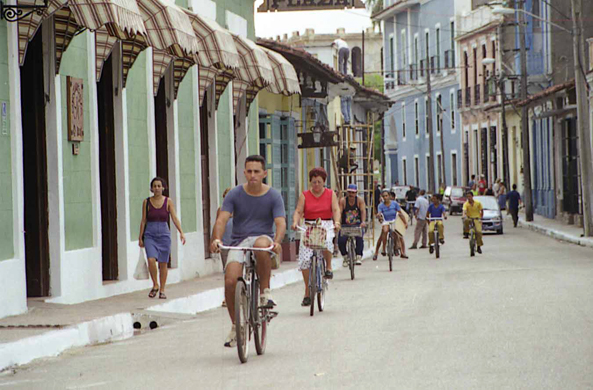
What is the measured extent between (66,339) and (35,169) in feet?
12.6

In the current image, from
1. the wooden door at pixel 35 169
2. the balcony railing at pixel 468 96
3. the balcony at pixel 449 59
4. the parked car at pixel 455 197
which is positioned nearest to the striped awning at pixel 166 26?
the wooden door at pixel 35 169

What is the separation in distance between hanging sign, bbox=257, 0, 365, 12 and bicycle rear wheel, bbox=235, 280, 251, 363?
53.1 feet

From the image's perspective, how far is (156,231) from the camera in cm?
→ 1642

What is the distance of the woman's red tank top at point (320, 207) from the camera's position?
52.3ft

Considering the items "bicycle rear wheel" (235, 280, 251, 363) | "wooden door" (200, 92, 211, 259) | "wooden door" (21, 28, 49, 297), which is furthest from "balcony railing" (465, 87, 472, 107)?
"bicycle rear wheel" (235, 280, 251, 363)

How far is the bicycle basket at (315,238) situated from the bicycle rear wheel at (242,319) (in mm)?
4403

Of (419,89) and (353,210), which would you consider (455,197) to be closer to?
(419,89)

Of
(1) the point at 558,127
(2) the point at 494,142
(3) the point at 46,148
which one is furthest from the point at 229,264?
(2) the point at 494,142

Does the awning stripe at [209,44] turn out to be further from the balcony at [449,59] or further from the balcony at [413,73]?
the balcony at [413,73]

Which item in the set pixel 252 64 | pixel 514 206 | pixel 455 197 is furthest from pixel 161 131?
pixel 455 197

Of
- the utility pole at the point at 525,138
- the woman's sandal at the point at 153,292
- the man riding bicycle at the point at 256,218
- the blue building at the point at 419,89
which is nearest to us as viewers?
the man riding bicycle at the point at 256,218

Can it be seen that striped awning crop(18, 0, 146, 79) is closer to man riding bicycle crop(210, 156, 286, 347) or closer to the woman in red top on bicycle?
the woman in red top on bicycle

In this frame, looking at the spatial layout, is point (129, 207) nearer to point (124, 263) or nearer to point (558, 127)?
point (124, 263)

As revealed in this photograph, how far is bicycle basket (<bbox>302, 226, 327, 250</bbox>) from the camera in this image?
14.7 metres
